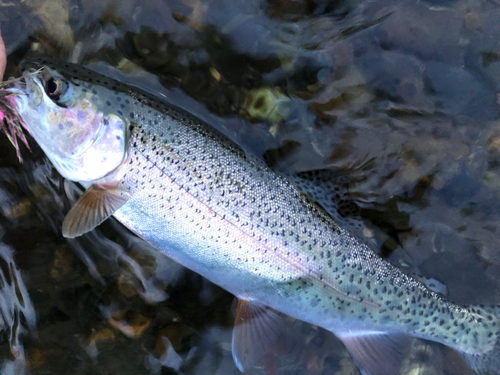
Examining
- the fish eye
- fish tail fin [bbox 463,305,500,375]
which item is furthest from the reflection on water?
the fish eye

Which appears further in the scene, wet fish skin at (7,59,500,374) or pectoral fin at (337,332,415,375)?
pectoral fin at (337,332,415,375)

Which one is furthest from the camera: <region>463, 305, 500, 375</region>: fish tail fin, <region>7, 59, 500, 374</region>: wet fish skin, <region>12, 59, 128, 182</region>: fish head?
<region>463, 305, 500, 375</region>: fish tail fin

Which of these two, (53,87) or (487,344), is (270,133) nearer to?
(53,87)

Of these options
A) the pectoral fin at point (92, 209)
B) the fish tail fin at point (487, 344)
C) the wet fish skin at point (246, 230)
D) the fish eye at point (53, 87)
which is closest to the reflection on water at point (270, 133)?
the fish tail fin at point (487, 344)

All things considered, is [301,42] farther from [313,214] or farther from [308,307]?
[308,307]

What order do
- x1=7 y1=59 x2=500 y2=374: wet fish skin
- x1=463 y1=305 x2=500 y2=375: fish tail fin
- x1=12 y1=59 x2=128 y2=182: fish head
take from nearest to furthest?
x1=12 y1=59 x2=128 y2=182: fish head → x1=7 y1=59 x2=500 y2=374: wet fish skin → x1=463 y1=305 x2=500 y2=375: fish tail fin

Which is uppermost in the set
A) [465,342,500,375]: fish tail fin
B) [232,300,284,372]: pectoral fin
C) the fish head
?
the fish head

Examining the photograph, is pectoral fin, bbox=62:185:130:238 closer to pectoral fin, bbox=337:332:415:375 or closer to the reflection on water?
the reflection on water

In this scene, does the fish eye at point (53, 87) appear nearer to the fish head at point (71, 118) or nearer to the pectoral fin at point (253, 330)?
the fish head at point (71, 118)
